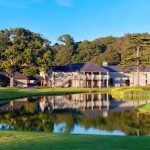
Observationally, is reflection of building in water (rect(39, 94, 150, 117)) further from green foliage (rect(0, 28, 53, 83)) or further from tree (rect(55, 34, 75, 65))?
tree (rect(55, 34, 75, 65))

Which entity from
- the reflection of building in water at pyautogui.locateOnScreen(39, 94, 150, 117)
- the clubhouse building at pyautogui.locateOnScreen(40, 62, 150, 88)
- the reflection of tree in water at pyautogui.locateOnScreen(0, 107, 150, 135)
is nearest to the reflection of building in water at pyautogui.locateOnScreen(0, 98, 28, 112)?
the reflection of building in water at pyautogui.locateOnScreen(39, 94, 150, 117)

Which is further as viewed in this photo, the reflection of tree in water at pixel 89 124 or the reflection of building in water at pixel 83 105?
the reflection of building in water at pixel 83 105

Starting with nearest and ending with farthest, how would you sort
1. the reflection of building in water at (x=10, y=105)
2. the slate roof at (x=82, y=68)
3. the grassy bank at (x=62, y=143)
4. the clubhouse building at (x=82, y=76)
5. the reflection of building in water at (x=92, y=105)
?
the grassy bank at (x=62, y=143) → the reflection of building in water at (x=92, y=105) → the reflection of building in water at (x=10, y=105) → the slate roof at (x=82, y=68) → the clubhouse building at (x=82, y=76)

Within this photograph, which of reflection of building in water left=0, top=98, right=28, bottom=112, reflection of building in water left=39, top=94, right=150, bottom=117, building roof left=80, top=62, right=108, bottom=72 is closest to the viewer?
reflection of building in water left=39, top=94, right=150, bottom=117

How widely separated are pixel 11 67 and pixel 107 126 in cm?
5072

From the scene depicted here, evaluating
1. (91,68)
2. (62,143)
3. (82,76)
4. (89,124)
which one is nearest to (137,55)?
(91,68)

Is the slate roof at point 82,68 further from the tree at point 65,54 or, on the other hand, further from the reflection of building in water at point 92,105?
the reflection of building in water at point 92,105

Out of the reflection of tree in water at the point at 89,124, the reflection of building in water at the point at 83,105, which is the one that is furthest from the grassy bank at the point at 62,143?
the reflection of building in water at the point at 83,105

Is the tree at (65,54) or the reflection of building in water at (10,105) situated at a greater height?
the tree at (65,54)

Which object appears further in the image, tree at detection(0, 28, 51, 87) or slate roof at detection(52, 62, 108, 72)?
slate roof at detection(52, 62, 108, 72)

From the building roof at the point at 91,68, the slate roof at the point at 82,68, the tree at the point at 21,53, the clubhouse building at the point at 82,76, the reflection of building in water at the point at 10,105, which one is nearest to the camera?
the reflection of building in water at the point at 10,105

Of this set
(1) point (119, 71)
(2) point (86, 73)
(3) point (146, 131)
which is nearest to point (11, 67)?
(2) point (86, 73)

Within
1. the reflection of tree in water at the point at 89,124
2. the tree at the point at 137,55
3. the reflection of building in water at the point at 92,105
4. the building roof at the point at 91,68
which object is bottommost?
the reflection of tree in water at the point at 89,124

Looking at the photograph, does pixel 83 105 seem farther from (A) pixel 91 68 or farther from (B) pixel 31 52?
(A) pixel 91 68
